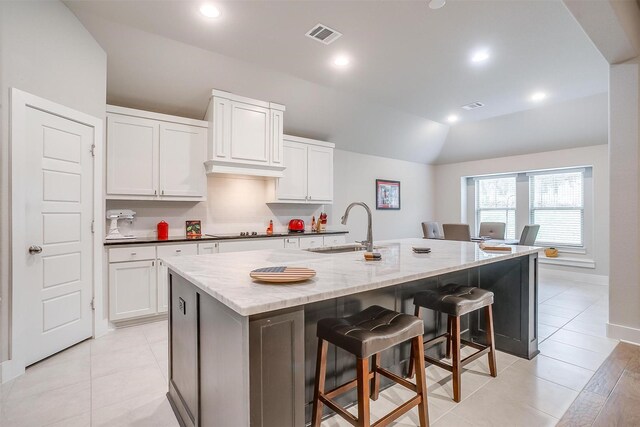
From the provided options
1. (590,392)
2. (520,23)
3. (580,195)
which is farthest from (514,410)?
(580,195)

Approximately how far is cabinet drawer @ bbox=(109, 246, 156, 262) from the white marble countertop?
1640 mm

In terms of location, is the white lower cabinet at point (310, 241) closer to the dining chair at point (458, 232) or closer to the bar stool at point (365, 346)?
the dining chair at point (458, 232)

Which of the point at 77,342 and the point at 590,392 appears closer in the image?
the point at 590,392

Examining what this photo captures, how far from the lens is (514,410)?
6.21 feet

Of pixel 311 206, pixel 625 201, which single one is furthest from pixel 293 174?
pixel 625 201

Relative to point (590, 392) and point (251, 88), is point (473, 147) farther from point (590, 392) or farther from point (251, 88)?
point (590, 392)

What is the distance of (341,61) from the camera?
3.69 m

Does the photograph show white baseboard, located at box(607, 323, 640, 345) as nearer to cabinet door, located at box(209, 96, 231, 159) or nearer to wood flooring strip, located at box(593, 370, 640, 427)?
wood flooring strip, located at box(593, 370, 640, 427)

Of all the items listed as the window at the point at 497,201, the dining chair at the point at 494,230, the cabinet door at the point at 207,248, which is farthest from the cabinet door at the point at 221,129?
the window at the point at 497,201

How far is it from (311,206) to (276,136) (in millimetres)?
1532

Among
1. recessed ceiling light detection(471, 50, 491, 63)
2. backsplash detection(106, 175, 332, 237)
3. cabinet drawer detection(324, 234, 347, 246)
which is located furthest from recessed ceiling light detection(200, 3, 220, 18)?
cabinet drawer detection(324, 234, 347, 246)

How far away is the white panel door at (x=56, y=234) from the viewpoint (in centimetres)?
247

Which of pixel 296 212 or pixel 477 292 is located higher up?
pixel 296 212

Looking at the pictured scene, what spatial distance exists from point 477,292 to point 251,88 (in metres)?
3.50
